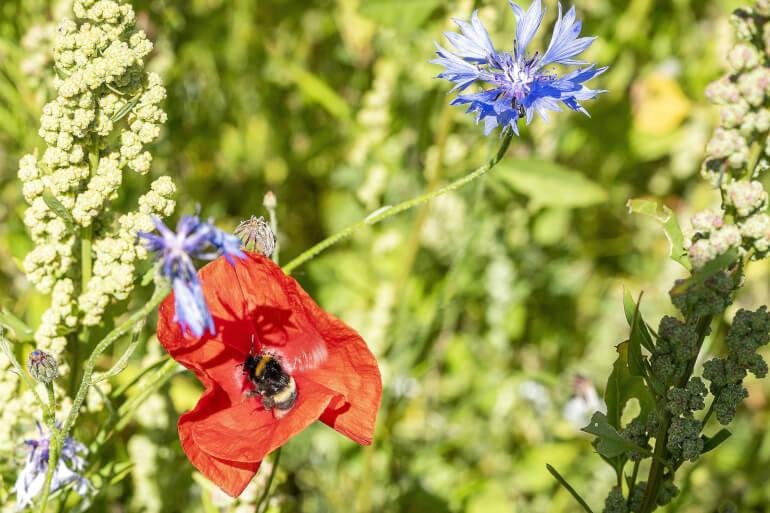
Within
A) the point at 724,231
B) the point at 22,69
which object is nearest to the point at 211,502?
the point at 724,231

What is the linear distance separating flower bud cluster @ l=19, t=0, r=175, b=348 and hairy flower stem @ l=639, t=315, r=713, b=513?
0.57 meters

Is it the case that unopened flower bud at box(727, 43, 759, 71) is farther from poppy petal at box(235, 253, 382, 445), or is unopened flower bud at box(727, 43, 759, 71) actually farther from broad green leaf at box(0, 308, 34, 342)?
broad green leaf at box(0, 308, 34, 342)

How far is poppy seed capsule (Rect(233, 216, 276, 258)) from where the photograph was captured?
903 mm

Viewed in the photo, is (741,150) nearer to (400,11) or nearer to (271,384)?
(271,384)

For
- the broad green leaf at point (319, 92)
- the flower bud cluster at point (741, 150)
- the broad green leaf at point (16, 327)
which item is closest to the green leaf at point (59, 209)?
the broad green leaf at point (16, 327)

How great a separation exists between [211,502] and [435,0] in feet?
3.30

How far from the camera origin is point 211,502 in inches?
43.4

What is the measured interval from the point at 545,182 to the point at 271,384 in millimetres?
793

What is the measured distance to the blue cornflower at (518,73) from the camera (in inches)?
35.6

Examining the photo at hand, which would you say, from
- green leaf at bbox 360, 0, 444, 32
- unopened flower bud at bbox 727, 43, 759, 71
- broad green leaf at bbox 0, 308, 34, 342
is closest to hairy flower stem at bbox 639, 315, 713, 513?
unopened flower bud at bbox 727, 43, 759, 71

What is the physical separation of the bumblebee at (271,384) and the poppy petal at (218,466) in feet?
0.36

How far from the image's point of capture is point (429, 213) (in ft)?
6.05

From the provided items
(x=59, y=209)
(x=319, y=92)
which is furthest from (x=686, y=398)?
(x=319, y=92)

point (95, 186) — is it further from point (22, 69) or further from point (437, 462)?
point (437, 462)
